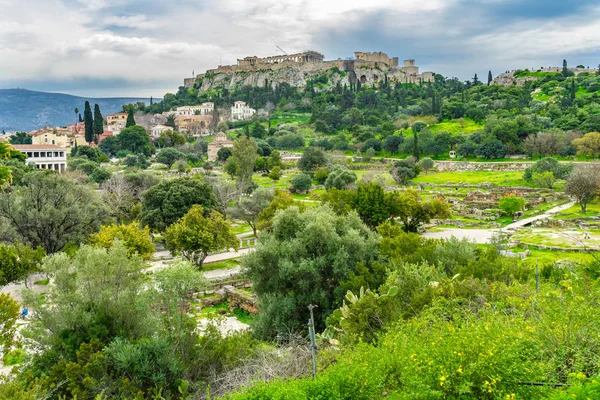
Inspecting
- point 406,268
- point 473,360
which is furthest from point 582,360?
point 406,268

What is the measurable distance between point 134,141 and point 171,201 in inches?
2492

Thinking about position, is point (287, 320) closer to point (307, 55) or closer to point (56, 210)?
point (56, 210)

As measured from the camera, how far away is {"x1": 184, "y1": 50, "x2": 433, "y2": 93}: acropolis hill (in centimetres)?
15150

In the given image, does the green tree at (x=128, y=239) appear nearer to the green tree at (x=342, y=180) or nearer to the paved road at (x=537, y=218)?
the paved road at (x=537, y=218)

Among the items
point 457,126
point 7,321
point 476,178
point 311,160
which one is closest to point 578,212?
point 476,178

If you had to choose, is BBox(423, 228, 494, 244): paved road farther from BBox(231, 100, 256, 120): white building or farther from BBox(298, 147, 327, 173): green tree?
BBox(231, 100, 256, 120): white building

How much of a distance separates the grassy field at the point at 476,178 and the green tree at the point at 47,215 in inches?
1639

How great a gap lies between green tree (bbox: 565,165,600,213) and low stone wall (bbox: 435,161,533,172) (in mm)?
22436

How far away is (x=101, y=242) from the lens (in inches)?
907

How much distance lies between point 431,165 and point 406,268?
176 ft

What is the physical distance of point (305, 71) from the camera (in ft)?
515

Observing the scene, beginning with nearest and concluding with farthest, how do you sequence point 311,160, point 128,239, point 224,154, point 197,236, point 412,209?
point 128,239 → point 197,236 → point 412,209 → point 311,160 → point 224,154

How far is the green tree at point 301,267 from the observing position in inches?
618

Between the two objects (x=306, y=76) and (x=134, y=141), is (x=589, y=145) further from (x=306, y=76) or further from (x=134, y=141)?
(x=306, y=76)
